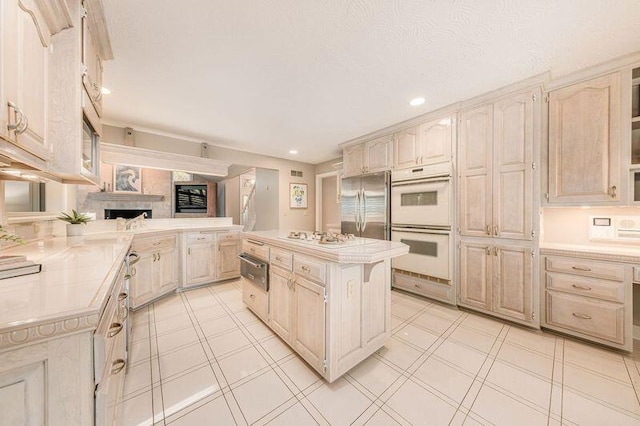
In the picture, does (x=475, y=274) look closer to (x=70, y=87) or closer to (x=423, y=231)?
(x=423, y=231)

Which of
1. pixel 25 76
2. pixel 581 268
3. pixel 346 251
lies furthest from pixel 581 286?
pixel 25 76

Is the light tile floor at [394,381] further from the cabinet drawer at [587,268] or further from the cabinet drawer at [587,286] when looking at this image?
the cabinet drawer at [587,268]

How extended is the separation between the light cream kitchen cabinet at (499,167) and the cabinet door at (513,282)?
0.18 metres

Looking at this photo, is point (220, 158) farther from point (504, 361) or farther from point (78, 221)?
point (504, 361)

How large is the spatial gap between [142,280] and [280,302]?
76.4 inches

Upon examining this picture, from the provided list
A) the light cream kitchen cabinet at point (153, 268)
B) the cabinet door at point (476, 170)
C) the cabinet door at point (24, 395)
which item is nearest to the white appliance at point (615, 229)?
the cabinet door at point (476, 170)

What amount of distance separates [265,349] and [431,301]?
7.33 feet

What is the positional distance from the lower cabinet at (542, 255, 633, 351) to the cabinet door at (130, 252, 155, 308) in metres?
4.37

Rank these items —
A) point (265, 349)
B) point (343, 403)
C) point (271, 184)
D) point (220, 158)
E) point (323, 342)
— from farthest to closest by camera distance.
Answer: point (271, 184)
point (220, 158)
point (265, 349)
point (323, 342)
point (343, 403)

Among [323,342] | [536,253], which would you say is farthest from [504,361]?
[323,342]

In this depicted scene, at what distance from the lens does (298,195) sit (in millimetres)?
5660

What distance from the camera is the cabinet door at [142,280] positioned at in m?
2.62

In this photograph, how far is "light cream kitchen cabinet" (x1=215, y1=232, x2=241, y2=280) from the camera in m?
3.68

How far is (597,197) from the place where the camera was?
2051 millimetres
